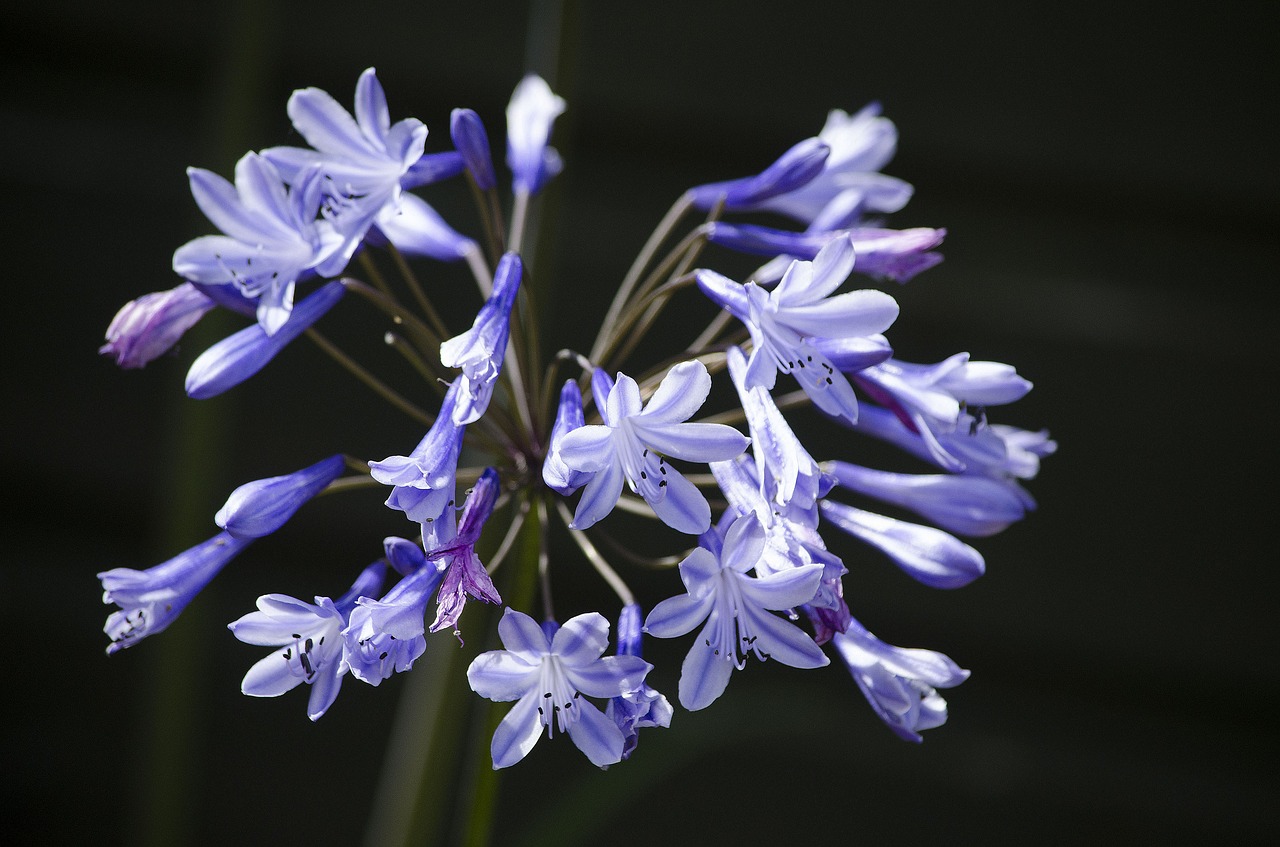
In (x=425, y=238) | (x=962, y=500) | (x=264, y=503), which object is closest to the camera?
(x=264, y=503)

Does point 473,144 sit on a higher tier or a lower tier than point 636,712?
higher

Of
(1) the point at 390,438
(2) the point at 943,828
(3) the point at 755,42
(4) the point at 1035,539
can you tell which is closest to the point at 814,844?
(2) the point at 943,828

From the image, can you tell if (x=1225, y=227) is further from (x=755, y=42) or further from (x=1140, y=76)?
(x=755, y=42)

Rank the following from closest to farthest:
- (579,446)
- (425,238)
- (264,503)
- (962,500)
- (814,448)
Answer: (579,446) < (264,503) < (962,500) < (425,238) < (814,448)

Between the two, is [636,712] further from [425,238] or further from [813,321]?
[425,238]

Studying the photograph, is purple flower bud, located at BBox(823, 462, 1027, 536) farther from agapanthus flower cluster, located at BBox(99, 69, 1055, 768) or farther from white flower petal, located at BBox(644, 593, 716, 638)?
white flower petal, located at BBox(644, 593, 716, 638)

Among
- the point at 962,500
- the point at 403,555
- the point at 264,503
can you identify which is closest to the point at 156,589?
the point at 264,503

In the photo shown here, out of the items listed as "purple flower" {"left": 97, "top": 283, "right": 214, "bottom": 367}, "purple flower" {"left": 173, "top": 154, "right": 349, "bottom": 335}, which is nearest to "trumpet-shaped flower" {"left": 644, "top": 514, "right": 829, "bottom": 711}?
"purple flower" {"left": 173, "top": 154, "right": 349, "bottom": 335}
